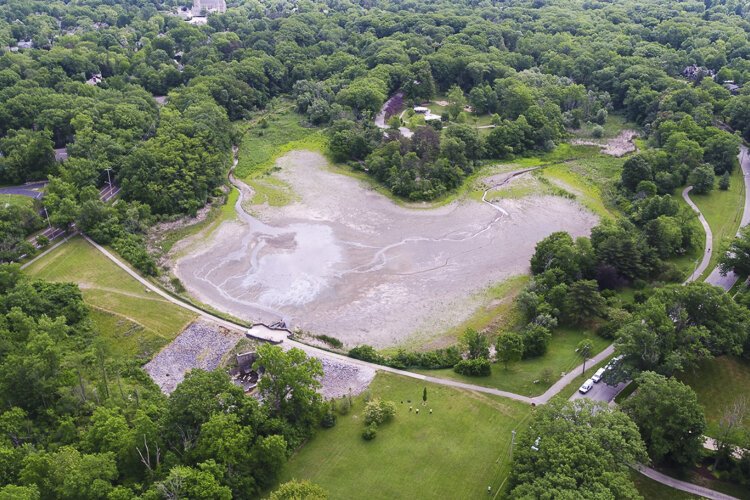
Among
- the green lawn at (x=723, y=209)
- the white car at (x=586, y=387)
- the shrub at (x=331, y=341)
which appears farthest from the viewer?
the green lawn at (x=723, y=209)

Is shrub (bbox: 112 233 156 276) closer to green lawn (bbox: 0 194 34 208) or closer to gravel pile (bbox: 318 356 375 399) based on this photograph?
green lawn (bbox: 0 194 34 208)

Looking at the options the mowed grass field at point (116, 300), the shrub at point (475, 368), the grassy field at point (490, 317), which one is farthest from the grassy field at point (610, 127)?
the mowed grass field at point (116, 300)

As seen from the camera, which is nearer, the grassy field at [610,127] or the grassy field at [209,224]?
the grassy field at [209,224]

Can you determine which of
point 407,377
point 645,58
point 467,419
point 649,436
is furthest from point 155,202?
point 645,58

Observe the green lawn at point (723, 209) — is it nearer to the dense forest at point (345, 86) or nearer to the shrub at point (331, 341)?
the dense forest at point (345, 86)

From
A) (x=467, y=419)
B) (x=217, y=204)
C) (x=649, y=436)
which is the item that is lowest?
(x=217, y=204)

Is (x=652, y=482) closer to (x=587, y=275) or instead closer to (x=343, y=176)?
(x=587, y=275)

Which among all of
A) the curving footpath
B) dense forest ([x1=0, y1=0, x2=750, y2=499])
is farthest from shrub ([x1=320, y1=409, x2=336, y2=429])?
the curving footpath
